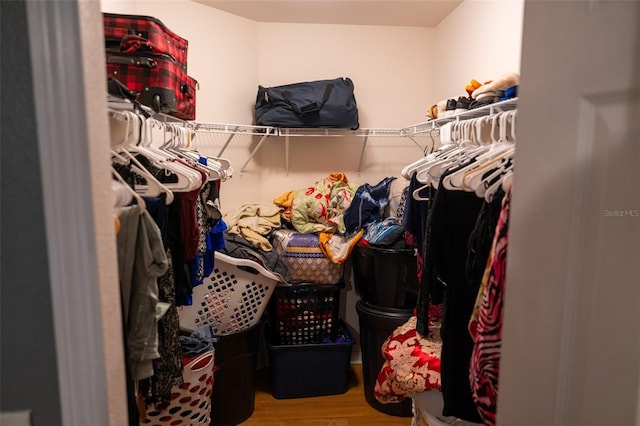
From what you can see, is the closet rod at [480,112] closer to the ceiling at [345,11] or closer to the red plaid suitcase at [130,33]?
the ceiling at [345,11]

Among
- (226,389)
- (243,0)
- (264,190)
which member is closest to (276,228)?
(264,190)

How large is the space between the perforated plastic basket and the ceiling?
148 centimetres

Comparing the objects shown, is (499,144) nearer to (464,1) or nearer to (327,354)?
(464,1)

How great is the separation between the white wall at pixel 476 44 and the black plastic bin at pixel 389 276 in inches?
39.2

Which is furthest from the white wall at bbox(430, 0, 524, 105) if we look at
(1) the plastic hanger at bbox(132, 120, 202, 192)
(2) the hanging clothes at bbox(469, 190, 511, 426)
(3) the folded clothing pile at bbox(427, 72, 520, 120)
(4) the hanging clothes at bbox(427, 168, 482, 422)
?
(1) the plastic hanger at bbox(132, 120, 202, 192)

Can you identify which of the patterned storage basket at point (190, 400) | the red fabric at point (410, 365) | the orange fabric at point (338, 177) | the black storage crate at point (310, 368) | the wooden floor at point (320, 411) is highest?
the orange fabric at point (338, 177)

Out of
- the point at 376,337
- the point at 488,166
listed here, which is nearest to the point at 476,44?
the point at 488,166

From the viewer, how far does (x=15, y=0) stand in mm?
523

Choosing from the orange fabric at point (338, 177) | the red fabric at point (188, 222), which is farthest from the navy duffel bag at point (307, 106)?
the red fabric at point (188, 222)

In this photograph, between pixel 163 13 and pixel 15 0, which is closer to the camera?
pixel 15 0

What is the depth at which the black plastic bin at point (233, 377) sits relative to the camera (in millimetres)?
2025

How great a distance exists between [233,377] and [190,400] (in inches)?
16.6

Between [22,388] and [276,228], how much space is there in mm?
1852

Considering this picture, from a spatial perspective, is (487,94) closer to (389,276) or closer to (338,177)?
(389,276)
